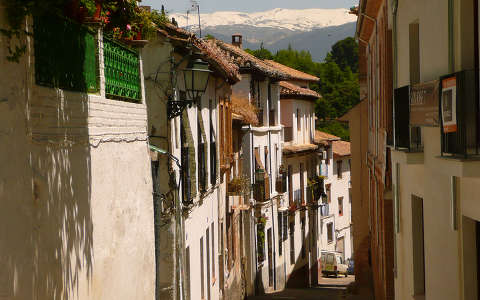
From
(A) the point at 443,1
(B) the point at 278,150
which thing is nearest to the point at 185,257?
(A) the point at 443,1

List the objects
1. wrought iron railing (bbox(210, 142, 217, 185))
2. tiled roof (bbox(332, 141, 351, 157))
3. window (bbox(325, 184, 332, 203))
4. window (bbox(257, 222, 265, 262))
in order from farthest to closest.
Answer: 1. tiled roof (bbox(332, 141, 351, 157))
2. window (bbox(325, 184, 332, 203))
3. window (bbox(257, 222, 265, 262))
4. wrought iron railing (bbox(210, 142, 217, 185))

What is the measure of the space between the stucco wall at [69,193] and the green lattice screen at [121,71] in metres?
0.18

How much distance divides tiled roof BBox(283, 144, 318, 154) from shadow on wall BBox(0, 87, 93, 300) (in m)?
29.8

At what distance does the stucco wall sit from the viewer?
19.2 feet

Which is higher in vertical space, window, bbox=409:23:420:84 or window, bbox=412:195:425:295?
window, bbox=409:23:420:84

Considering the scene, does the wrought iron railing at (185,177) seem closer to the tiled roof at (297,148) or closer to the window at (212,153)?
the window at (212,153)

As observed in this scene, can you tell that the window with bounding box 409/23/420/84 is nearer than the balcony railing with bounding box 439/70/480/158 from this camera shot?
No

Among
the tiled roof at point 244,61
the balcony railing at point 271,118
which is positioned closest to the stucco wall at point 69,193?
the tiled roof at point 244,61

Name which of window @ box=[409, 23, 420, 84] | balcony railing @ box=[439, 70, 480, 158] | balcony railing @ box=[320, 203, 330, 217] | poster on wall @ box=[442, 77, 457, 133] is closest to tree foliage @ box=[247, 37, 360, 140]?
balcony railing @ box=[320, 203, 330, 217]

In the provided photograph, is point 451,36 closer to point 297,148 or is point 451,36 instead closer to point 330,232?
point 297,148

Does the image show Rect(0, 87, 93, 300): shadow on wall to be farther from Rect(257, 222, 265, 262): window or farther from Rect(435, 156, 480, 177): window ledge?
Rect(257, 222, 265, 262): window

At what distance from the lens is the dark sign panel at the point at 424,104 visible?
8266 mm

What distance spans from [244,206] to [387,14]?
498 inches

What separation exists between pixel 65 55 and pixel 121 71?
8.72ft
